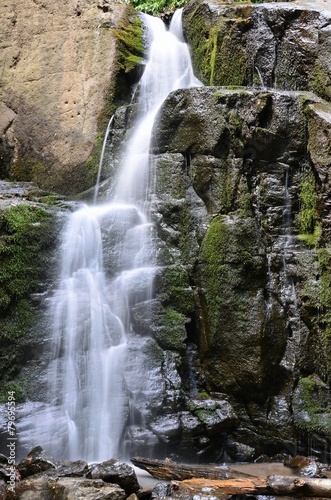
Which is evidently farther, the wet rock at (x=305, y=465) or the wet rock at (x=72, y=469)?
the wet rock at (x=305, y=465)

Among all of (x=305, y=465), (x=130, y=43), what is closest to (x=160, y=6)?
(x=130, y=43)

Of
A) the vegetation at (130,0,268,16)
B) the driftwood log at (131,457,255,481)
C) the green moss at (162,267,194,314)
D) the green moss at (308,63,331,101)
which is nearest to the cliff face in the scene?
the green moss at (162,267,194,314)

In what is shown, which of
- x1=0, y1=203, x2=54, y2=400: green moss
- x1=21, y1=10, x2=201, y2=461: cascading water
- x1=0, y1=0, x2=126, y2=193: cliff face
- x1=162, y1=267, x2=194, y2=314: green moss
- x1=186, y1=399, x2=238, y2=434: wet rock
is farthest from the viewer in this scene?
x1=0, y1=0, x2=126, y2=193: cliff face

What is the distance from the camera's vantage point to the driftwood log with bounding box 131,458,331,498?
176 inches

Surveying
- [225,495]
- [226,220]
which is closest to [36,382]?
[225,495]

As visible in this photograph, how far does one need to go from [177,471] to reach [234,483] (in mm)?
677

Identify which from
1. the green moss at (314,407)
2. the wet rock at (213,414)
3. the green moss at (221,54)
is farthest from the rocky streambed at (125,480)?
the green moss at (221,54)

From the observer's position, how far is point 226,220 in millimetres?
6848

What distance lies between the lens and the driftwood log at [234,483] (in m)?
4.46

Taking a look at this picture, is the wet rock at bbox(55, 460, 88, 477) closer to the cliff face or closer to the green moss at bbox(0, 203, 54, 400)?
the green moss at bbox(0, 203, 54, 400)

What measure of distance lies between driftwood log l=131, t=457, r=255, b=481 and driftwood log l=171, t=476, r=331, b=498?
0.37 m

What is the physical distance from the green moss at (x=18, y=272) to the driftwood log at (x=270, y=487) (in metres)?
2.62

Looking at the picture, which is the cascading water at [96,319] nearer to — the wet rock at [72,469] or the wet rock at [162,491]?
the wet rock at [72,469]

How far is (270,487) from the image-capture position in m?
4.52
